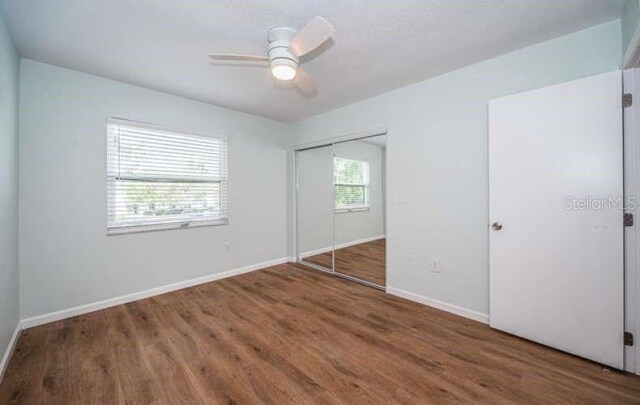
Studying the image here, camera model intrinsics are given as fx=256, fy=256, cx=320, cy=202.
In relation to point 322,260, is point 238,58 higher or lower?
higher

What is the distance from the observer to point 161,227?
3.10 meters

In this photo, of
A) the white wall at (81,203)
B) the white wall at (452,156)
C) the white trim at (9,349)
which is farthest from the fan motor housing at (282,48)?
the white trim at (9,349)

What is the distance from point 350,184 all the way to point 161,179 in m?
2.78

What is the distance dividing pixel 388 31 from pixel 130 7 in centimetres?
179

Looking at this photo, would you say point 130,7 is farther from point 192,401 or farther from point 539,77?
point 539,77

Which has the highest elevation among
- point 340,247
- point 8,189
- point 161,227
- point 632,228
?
point 8,189

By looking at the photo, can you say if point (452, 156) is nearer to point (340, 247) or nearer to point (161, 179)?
point (340, 247)

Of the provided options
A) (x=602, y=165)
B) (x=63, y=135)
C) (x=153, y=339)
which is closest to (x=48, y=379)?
(x=153, y=339)

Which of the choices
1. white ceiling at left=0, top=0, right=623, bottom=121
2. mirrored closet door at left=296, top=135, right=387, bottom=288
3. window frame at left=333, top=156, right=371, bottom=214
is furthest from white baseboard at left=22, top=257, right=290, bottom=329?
white ceiling at left=0, top=0, right=623, bottom=121

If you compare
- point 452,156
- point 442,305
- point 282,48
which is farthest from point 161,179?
point 442,305

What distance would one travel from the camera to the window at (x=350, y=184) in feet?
13.7

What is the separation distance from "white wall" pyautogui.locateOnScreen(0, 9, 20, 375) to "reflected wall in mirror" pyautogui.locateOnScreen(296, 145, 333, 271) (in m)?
3.17

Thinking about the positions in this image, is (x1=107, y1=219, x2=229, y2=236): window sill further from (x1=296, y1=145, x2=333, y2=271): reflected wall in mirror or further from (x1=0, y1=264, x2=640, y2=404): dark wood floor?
(x1=296, y1=145, x2=333, y2=271): reflected wall in mirror

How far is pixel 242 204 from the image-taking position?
3.93 metres
